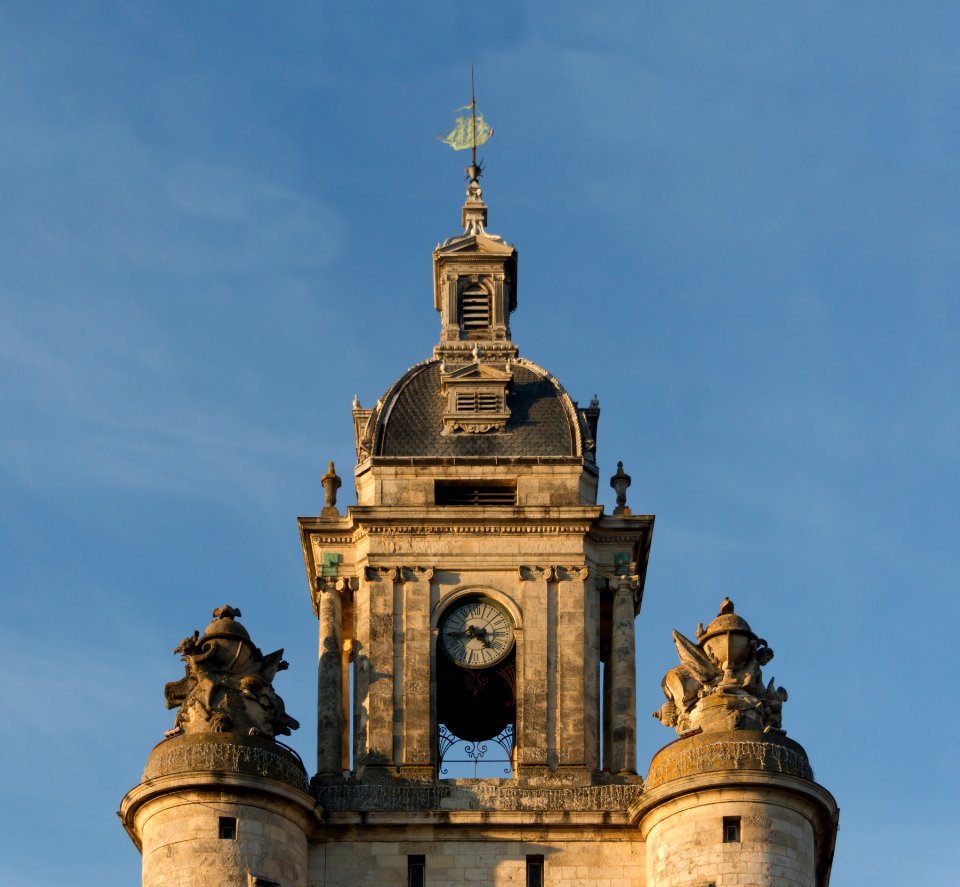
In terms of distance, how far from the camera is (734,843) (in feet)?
221

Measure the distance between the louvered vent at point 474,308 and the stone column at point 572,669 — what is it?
7222 mm

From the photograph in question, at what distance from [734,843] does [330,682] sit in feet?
30.6

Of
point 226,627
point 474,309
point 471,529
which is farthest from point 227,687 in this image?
point 474,309

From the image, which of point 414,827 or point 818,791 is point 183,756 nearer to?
point 414,827

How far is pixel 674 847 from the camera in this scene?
223 ft

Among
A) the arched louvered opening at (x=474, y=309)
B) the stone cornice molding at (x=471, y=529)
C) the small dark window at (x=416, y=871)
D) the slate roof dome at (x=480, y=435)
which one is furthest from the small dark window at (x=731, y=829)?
the arched louvered opening at (x=474, y=309)

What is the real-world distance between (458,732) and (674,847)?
297 inches

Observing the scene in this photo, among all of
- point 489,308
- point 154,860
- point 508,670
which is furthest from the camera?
point 489,308

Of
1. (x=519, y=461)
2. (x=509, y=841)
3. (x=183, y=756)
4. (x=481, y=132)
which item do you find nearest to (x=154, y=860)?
(x=183, y=756)

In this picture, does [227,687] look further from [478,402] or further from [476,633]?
[478,402]

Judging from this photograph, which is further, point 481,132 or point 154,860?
point 481,132

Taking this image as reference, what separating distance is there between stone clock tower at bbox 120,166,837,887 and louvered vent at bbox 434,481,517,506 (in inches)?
2.2

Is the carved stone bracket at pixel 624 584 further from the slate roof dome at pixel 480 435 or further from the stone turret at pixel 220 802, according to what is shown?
the stone turret at pixel 220 802

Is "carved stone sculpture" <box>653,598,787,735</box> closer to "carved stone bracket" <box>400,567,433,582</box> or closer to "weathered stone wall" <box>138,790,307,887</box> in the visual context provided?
"carved stone bracket" <box>400,567,433,582</box>
